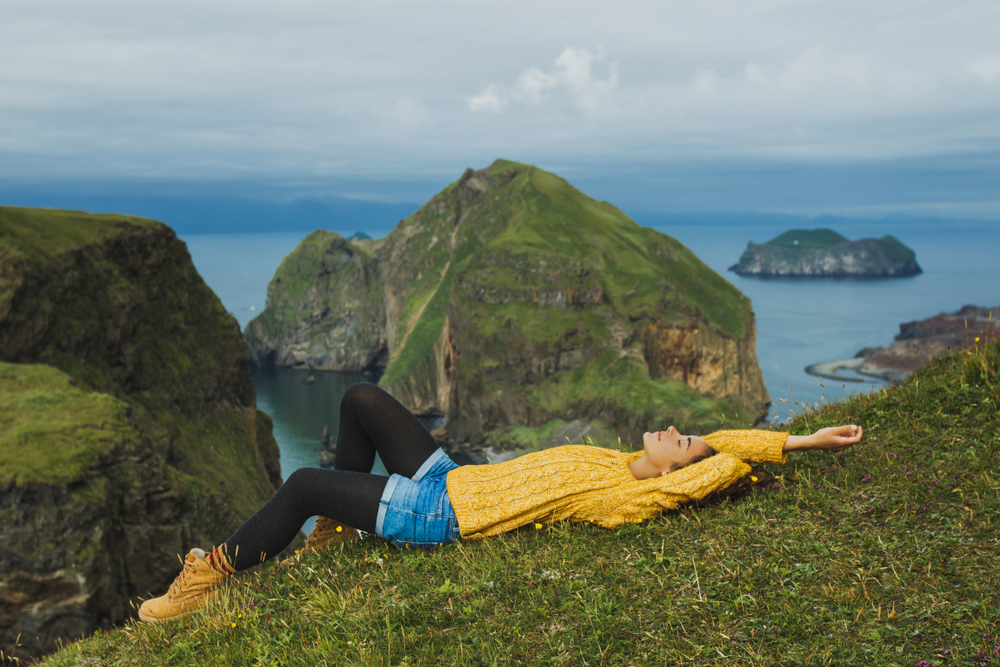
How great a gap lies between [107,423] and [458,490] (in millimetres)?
26452

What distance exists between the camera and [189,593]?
21.4 feet

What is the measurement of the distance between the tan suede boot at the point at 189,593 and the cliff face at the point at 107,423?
25.7ft

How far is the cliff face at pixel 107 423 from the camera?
22953mm

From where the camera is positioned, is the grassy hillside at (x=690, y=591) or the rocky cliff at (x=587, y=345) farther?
the rocky cliff at (x=587, y=345)

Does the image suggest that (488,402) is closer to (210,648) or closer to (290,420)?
(290,420)

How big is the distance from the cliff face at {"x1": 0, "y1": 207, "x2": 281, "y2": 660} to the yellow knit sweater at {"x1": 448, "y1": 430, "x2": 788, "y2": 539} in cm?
980

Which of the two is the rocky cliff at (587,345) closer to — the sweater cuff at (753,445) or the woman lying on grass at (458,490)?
the sweater cuff at (753,445)

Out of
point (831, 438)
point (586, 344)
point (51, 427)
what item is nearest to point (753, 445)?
point (831, 438)

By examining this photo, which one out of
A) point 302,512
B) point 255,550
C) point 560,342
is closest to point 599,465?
point 302,512

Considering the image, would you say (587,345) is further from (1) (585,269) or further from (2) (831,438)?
(2) (831,438)

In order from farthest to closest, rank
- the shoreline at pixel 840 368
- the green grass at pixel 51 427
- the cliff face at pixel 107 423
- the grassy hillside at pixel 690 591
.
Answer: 1. the shoreline at pixel 840 368
2. the green grass at pixel 51 427
3. the cliff face at pixel 107 423
4. the grassy hillside at pixel 690 591

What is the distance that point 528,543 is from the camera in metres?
6.60

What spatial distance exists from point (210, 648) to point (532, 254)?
508 ft

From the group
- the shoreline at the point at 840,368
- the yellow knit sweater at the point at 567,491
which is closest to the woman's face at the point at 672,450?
the yellow knit sweater at the point at 567,491
